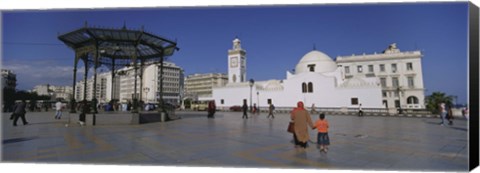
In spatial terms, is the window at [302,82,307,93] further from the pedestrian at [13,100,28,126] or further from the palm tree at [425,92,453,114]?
the pedestrian at [13,100,28,126]

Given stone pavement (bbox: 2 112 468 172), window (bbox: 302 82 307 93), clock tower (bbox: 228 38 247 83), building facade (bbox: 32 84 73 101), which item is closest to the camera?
stone pavement (bbox: 2 112 468 172)

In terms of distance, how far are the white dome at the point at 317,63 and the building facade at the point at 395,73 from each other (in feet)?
14.5

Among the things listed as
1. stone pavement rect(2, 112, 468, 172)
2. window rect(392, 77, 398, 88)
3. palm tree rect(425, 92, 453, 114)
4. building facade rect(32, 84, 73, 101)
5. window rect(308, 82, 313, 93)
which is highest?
window rect(392, 77, 398, 88)

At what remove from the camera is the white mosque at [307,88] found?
3184 cm

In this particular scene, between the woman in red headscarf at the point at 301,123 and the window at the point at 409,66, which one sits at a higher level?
the window at the point at 409,66

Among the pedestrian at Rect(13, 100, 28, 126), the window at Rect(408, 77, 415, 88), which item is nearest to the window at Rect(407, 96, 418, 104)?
the window at Rect(408, 77, 415, 88)

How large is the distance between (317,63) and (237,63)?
42.3ft

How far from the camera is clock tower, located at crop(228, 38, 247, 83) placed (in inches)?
1779

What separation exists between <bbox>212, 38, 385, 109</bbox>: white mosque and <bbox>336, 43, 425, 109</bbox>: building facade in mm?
4725

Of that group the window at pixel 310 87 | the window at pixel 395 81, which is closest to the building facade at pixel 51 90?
the window at pixel 310 87

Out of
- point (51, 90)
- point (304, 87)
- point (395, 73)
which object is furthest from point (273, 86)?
point (51, 90)

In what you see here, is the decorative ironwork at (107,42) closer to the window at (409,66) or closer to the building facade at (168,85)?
the window at (409,66)

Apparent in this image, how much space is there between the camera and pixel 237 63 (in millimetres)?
45250

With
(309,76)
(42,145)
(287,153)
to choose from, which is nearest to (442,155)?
(287,153)
